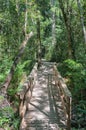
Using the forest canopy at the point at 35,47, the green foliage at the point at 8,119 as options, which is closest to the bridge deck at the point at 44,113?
the green foliage at the point at 8,119

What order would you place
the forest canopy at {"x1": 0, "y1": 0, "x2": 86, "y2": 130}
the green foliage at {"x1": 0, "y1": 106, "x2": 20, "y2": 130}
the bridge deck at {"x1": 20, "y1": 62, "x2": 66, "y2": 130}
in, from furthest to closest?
the forest canopy at {"x1": 0, "y1": 0, "x2": 86, "y2": 130} → the bridge deck at {"x1": 20, "y1": 62, "x2": 66, "y2": 130} → the green foliage at {"x1": 0, "y1": 106, "x2": 20, "y2": 130}

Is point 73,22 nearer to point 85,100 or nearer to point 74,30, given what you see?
point 74,30

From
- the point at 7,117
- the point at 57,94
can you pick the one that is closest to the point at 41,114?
the point at 7,117

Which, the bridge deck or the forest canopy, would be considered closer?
the bridge deck

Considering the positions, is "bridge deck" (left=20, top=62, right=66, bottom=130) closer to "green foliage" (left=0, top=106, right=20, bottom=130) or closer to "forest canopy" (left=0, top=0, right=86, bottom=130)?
"green foliage" (left=0, top=106, right=20, bottom=130)

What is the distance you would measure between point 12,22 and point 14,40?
1731 millimetres

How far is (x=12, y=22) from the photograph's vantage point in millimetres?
23641

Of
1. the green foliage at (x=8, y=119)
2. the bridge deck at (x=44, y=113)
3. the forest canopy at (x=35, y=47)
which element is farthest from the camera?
the forest canopy at (x=35, y=47)

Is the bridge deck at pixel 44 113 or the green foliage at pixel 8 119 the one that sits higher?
the green foliage at pixel 8 119

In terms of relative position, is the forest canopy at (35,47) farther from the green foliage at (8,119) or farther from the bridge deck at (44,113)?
the bridge deck at (44,113)

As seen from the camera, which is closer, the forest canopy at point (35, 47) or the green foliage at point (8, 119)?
the green foliage at point (8, 119)

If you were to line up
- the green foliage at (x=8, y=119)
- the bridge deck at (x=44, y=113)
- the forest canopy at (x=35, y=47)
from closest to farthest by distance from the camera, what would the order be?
the green foliage at (x=8, y=119) < the bridge deck at (x=44, y=113) < the forest canopy at (x=35, y=47)

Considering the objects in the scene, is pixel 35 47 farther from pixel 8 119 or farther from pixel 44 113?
pixel 8 119

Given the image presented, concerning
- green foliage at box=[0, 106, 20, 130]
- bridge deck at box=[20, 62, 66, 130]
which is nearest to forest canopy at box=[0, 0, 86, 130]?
green foliage at box=[0, 106, 20, 130]
